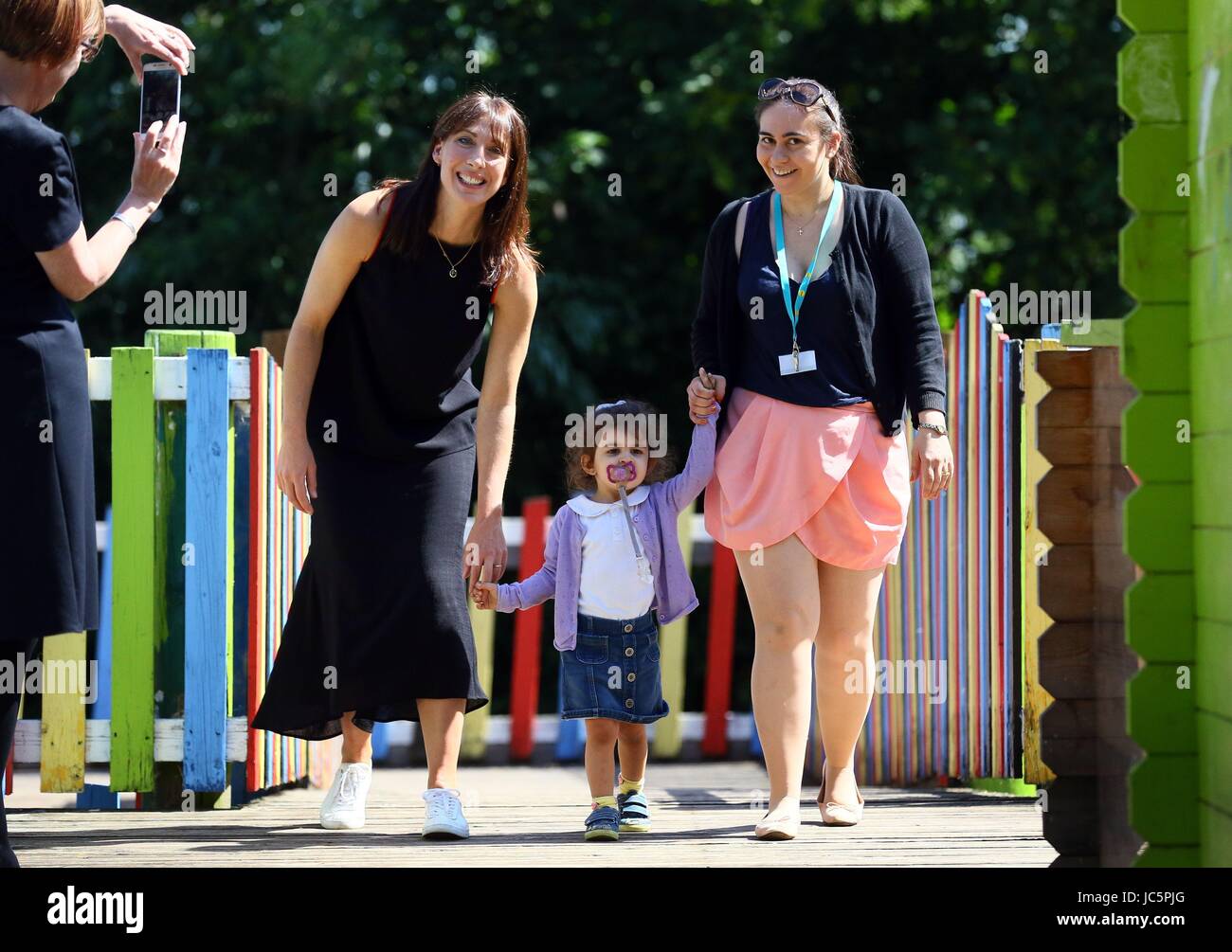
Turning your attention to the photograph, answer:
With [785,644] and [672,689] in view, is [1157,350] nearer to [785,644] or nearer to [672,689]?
[785,644]

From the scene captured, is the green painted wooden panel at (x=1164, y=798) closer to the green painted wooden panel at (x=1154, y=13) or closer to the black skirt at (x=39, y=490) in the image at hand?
the green painted wooden panel at (x=1154, y=13)

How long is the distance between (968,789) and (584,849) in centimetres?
224

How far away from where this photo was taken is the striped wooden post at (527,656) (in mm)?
8117

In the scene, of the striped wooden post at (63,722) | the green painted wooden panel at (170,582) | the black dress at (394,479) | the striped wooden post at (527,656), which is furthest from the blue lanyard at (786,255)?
the striped wooden post at (527,656)

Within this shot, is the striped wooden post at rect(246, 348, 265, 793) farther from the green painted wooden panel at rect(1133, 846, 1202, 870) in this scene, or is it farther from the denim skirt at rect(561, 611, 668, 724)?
the green painted wooden panel at rect(1133, 846, 1202, 870)

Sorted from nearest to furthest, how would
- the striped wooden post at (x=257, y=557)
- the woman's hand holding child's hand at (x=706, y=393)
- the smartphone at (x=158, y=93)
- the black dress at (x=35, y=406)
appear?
the black dress at (x=35, y=406) → the smartphone at (x=158, y=93) → the woman's hand holding child's hand at (x=706, y=393) → the striped wooden post at (x=257, y=557)

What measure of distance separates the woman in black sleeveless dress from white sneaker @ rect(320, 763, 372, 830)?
191 mm

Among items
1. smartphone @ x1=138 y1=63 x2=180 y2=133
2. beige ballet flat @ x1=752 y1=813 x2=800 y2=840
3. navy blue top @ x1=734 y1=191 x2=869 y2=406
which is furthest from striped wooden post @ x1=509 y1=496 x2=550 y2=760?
smartphone @ x1=138 y1=63 x2=180 y2=133

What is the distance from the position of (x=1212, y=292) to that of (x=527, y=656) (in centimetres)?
575

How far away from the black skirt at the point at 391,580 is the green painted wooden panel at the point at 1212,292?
1.91 metres

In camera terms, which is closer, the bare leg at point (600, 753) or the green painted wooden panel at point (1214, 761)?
the green painted wooden panel at point (1214, 761)

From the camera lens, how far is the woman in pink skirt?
3963 mm

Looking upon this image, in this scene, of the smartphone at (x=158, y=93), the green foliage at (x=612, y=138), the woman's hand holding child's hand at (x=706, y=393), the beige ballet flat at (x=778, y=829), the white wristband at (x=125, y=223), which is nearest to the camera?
the white wristband at (x=125, y=223)
